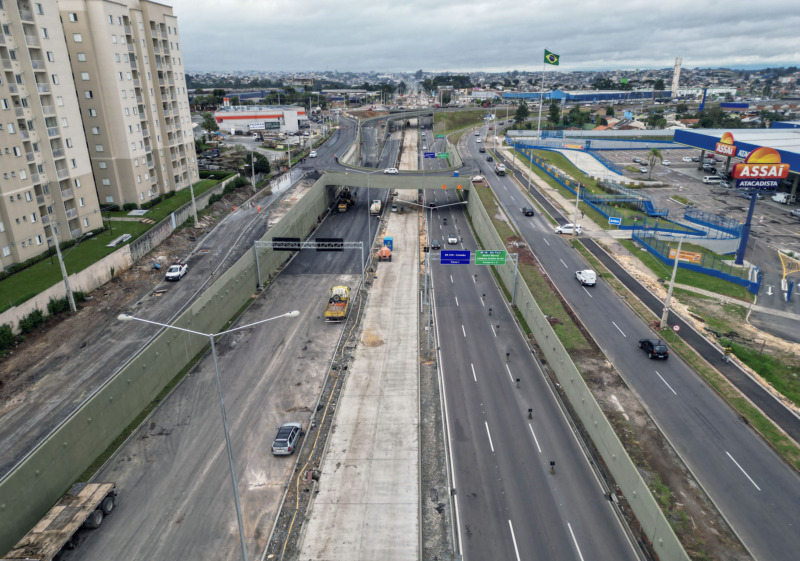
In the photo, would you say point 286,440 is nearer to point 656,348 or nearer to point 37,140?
point 656,348

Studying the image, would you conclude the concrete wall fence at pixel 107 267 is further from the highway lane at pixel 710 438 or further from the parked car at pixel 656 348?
the parked car at pixel 656 348

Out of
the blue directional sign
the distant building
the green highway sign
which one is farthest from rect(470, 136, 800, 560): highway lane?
the distant building

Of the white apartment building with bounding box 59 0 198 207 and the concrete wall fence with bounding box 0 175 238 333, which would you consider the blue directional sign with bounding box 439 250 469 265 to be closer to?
the concrete wall fence with bounding box 0 175 238 333

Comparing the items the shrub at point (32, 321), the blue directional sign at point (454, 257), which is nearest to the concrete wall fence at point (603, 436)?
the blue directional sign at point (454, 257)

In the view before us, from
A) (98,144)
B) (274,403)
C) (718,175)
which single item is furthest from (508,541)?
(718,175)

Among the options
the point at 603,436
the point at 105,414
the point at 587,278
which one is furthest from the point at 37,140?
the point at 603,436
